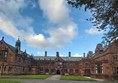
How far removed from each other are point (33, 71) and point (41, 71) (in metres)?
4.20

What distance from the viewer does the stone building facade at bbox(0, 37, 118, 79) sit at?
60656 mm

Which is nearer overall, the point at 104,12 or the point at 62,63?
the point at 104,12

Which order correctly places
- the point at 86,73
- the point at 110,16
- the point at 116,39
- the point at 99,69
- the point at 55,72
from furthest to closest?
1. the point at 55,72
2. the point at 86,73
3. the point at 99,69
4. the point at 116,39
5. the point at 110,16

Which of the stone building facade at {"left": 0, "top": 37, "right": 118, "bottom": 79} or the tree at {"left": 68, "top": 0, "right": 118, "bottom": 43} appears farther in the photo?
the stone building facade at {"left": 0, "top": 37, "right": 118, "bottom": 79}

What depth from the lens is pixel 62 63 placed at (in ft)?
329

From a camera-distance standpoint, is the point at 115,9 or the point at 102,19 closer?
the point at 115,9

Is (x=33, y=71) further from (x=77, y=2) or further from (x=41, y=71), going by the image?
(x=77, y=2)

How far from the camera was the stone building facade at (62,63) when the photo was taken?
2388 inches

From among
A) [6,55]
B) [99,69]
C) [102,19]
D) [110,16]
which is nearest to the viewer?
[110,16]

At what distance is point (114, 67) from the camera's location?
59375mm

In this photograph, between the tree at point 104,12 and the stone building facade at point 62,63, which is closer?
the tree at point 104,12

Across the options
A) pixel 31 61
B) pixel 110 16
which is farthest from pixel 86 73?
pixel 110 16

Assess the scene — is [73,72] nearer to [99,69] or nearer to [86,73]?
[86,73]

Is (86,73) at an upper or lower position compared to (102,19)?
lower
